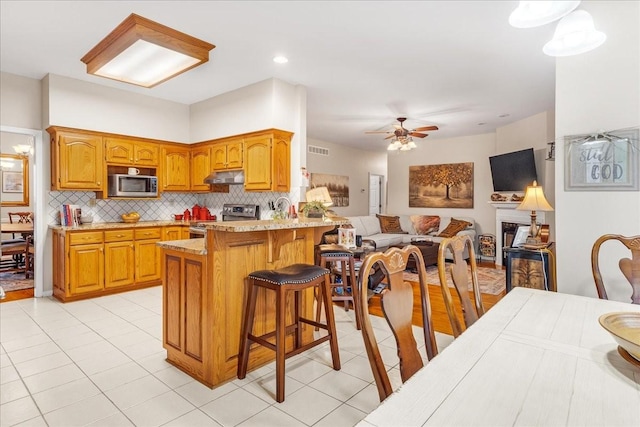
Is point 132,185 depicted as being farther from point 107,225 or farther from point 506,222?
point 506,222

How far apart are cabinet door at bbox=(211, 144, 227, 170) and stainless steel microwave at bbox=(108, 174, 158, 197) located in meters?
0.90

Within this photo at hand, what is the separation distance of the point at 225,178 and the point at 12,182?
215 inches

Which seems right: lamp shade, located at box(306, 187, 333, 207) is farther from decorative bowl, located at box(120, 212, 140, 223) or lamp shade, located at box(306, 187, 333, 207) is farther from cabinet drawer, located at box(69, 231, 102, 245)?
decorative bowl, located at box(120, 212, 140, 223)

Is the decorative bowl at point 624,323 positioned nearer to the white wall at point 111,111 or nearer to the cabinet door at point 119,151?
the cabinet door at point 119,151

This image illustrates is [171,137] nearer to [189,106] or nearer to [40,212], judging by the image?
[189,106]

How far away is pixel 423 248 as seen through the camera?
6.44m

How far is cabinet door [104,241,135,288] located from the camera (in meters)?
4.50

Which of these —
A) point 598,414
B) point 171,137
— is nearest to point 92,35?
Answer: point 171,137

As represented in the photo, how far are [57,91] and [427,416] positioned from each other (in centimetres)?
533

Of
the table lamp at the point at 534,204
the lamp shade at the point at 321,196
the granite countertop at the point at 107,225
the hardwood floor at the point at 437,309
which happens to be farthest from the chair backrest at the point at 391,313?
the granite countertop at the point at 107,225

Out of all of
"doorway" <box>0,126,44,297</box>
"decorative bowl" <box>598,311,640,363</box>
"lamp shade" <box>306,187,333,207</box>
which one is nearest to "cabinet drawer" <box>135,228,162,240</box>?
"doorway" <box>0,126,44,297</box>

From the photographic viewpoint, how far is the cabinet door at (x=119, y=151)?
4746mm

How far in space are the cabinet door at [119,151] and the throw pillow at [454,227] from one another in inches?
237

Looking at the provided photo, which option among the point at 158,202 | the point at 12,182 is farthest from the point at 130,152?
the point at 12,182
